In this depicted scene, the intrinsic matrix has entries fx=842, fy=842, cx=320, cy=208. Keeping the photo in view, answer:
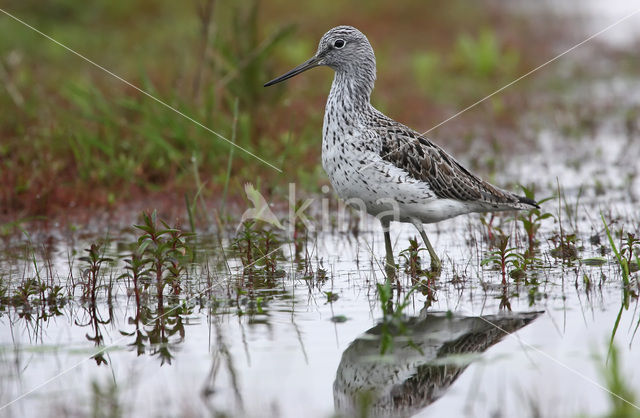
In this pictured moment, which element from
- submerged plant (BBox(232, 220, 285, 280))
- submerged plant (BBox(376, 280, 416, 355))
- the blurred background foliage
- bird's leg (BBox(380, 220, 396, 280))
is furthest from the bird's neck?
submerged plant (BBox(376, 280, 416, 355))

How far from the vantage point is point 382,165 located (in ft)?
23.6

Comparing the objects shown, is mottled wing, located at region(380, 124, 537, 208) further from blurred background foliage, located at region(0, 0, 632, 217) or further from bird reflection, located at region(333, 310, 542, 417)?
blurred background foliage, located at region(0, 0, 632, 217)

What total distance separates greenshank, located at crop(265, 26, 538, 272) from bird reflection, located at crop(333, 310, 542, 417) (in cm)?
135

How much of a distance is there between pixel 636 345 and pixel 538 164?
6.89 m

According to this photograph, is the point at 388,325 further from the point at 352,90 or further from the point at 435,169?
the point at 352,90

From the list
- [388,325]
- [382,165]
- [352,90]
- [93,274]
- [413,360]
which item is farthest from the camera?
[352,90]

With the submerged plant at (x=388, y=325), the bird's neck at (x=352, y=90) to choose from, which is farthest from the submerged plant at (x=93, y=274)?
the bird's neck at (x=352, y=90)

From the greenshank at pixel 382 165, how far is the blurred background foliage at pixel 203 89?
1511 mm

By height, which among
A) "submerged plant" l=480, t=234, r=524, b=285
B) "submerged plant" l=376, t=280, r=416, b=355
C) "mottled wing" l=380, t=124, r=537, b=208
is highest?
"mottled wing" l=380, t=124, r=537, b=208

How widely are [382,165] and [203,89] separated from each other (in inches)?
221

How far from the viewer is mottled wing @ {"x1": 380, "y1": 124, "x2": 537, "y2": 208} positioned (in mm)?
7418

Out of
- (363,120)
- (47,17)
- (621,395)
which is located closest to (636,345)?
(621,395)

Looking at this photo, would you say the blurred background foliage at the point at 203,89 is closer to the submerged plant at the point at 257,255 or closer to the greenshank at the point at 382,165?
the submerged plant at the point at 257,255

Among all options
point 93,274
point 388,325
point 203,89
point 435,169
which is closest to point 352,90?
point 435,169
